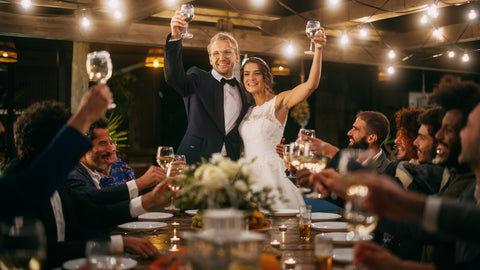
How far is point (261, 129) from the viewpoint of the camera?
4473mm

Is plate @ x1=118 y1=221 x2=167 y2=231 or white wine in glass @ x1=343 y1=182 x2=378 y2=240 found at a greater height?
white wine in glass @ x1=343 y1=182 x2=378 y2=240

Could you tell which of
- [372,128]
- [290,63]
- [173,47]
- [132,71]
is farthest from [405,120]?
[132,71]

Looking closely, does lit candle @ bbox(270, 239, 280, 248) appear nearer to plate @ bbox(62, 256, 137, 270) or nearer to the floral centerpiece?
the floral centerpiece

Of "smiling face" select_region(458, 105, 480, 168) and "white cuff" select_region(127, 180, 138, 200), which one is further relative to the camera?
"white cuff" select_region(127, 180, 138, 200)

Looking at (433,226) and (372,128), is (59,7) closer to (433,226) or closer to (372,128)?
(372,128)

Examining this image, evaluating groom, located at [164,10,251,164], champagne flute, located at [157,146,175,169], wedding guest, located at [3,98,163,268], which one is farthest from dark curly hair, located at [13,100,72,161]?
groom, located at [164,10,251,164]

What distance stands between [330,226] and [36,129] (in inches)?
60.0

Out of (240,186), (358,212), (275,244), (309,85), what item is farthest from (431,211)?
(309,85)

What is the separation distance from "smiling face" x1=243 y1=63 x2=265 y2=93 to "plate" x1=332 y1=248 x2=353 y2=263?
2.46 m

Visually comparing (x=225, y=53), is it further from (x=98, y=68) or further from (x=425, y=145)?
(x=98, y=68)

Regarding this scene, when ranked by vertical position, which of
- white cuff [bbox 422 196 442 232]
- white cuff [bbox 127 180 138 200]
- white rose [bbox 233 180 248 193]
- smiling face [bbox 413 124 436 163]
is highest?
smiling face [bbox 413 124 436 163]

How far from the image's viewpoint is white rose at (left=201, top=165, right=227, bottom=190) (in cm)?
164

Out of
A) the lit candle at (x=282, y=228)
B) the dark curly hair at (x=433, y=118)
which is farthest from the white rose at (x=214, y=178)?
the dark curly hair at (x=433, y=118)

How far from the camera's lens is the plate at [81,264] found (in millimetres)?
1844
